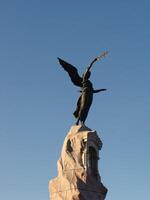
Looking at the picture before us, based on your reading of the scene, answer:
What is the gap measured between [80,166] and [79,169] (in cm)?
19

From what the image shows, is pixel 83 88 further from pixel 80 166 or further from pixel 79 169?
pixel 79 169

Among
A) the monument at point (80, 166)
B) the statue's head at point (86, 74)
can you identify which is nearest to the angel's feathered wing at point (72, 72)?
the statue's head at point (86, 74)

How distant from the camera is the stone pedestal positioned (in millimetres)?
26094

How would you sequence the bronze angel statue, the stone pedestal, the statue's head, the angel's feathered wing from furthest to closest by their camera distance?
the angel's feathered wing, the statue's head, the bronze angel statue, the stone pedestal

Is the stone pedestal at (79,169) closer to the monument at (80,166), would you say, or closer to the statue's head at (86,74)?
the monument at (80,166)

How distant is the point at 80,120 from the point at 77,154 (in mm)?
2436

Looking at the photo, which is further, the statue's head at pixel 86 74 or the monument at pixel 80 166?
the statue's head at pixel 86 74

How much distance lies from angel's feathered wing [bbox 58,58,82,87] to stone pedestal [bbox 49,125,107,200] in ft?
10.3

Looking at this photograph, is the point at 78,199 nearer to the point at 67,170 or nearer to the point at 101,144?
the point at 67,170

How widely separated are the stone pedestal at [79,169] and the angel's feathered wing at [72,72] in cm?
315

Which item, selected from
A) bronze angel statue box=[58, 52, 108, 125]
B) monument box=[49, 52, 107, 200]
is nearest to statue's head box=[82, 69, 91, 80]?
bronze angel statue box=[58, 52, 108, 125]

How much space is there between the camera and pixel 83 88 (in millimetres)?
29594

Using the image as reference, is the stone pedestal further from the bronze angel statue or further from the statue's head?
the statue's head

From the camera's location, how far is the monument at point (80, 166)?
2612cm
